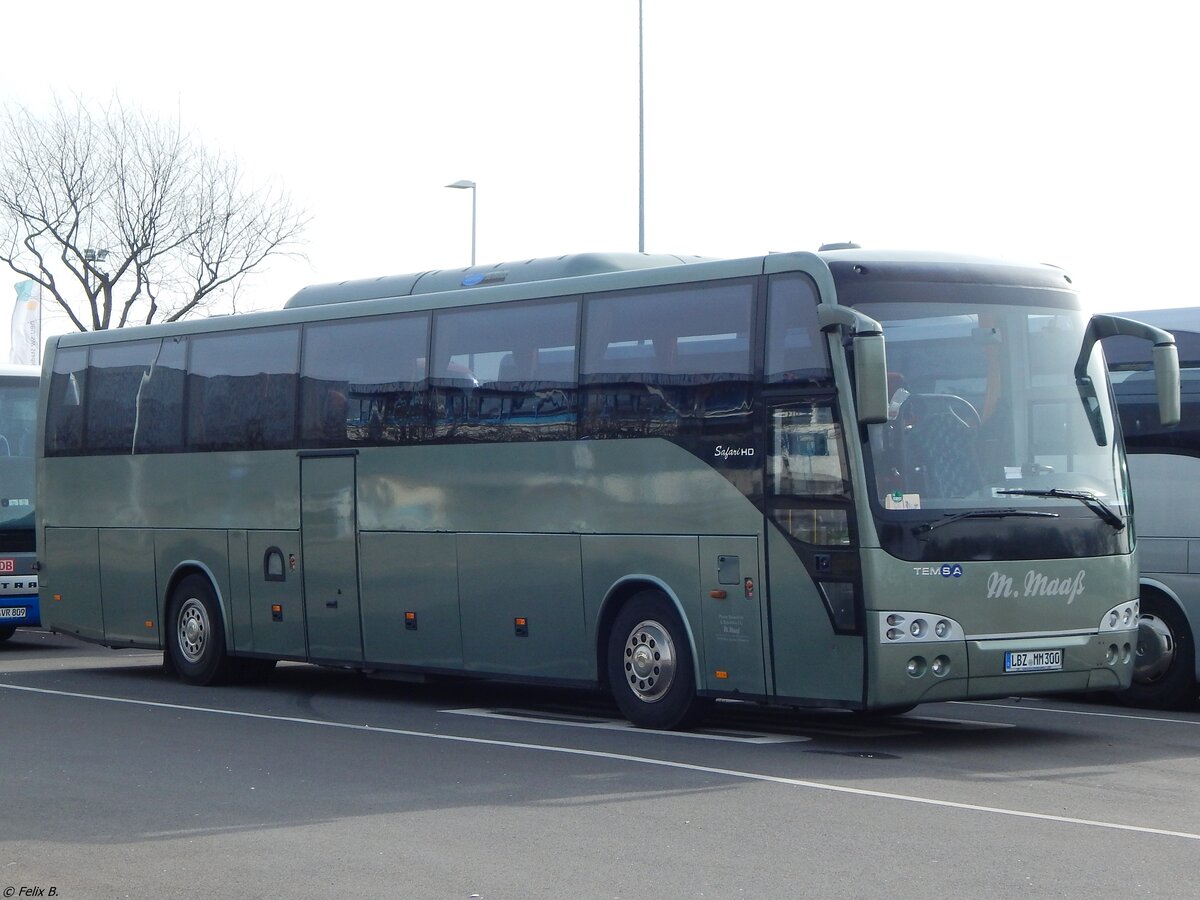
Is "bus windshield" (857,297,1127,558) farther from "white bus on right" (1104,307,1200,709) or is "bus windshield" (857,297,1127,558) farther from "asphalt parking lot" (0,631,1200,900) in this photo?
"white bus on right" (1104,307,1200,709)

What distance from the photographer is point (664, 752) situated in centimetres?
1196

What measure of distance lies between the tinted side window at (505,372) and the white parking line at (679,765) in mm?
2620

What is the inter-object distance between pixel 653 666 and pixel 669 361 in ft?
7.57

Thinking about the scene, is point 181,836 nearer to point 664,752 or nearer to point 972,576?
point 664,752

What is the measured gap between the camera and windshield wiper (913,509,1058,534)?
11820 millimetres

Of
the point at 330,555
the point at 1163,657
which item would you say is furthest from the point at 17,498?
the point at 1163,657

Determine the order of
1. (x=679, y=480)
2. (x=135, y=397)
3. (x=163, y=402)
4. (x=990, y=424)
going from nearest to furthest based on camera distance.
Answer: (x=990, y=424) → (x=679, y=480) → (x=163, y=402) → (x=135, y=397)

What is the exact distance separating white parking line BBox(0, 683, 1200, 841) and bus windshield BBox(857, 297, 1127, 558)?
2.12 m

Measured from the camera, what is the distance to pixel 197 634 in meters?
18.1

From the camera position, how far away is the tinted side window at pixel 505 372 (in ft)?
46.3

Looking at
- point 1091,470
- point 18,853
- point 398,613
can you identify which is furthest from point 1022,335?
point 18,853

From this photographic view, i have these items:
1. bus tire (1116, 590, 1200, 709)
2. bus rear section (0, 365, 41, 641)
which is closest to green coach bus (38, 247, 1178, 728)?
bus tire (1116, 590, 1200, 709)

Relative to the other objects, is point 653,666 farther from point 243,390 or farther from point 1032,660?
point 243,390

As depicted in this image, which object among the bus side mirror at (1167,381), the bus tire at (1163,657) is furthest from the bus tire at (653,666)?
the bus tire at (1163,657)
